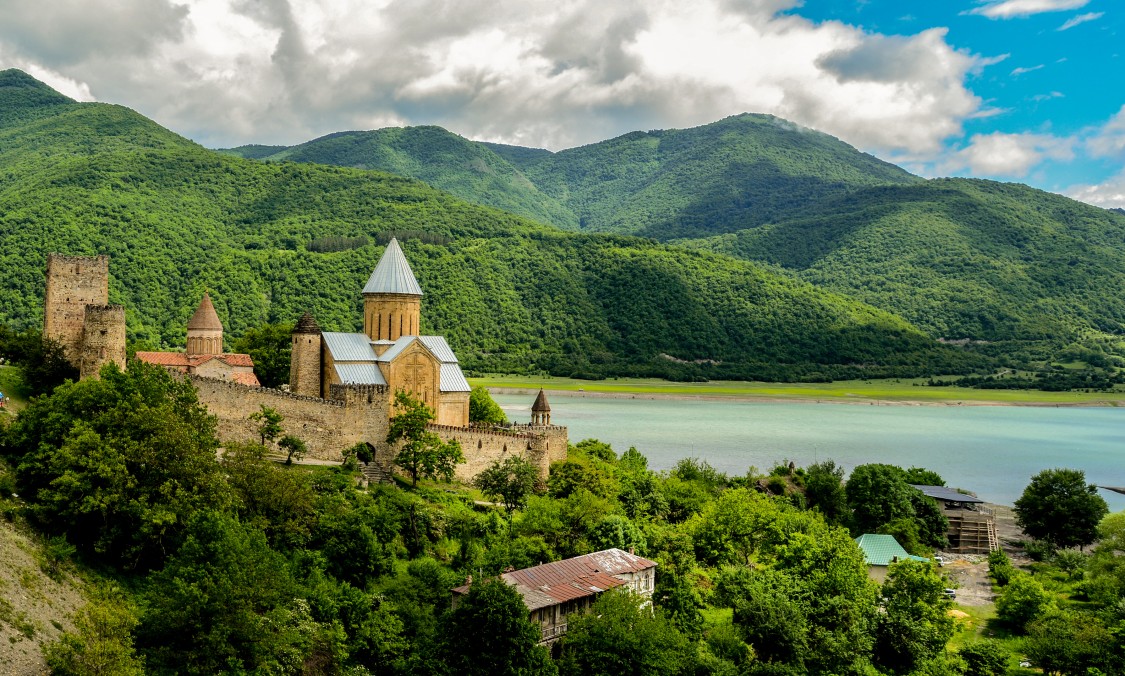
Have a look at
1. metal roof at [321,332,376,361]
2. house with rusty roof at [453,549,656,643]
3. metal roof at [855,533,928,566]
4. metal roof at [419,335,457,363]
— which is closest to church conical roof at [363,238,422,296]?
metal roof at [419,335,457,363]

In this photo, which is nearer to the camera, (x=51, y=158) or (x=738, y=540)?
(x=738, y=540)

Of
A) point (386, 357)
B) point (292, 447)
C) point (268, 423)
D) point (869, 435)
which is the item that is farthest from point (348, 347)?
point (869, 435)

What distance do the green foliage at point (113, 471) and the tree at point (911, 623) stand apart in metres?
16.9

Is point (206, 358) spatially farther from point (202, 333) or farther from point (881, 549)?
point (881, 549)

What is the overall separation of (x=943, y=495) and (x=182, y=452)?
3471 cm

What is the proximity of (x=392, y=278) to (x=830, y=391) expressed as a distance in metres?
62.8

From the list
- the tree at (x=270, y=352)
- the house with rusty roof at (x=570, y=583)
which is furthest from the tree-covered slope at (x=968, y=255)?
the house with rusty roof at (x=570, y=583)

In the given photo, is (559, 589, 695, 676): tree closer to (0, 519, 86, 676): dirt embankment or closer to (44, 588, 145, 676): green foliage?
(44, 588, 145, 676): green foliage

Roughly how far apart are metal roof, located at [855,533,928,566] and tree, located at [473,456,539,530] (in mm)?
12309

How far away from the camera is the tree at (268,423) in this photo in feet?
93.2

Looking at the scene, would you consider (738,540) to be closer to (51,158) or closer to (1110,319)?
(51,158)

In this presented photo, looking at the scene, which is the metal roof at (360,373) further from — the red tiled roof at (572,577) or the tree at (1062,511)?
the tree at (1062,511)

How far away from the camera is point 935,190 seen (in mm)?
165250

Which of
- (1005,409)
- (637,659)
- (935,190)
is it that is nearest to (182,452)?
(637,659)
